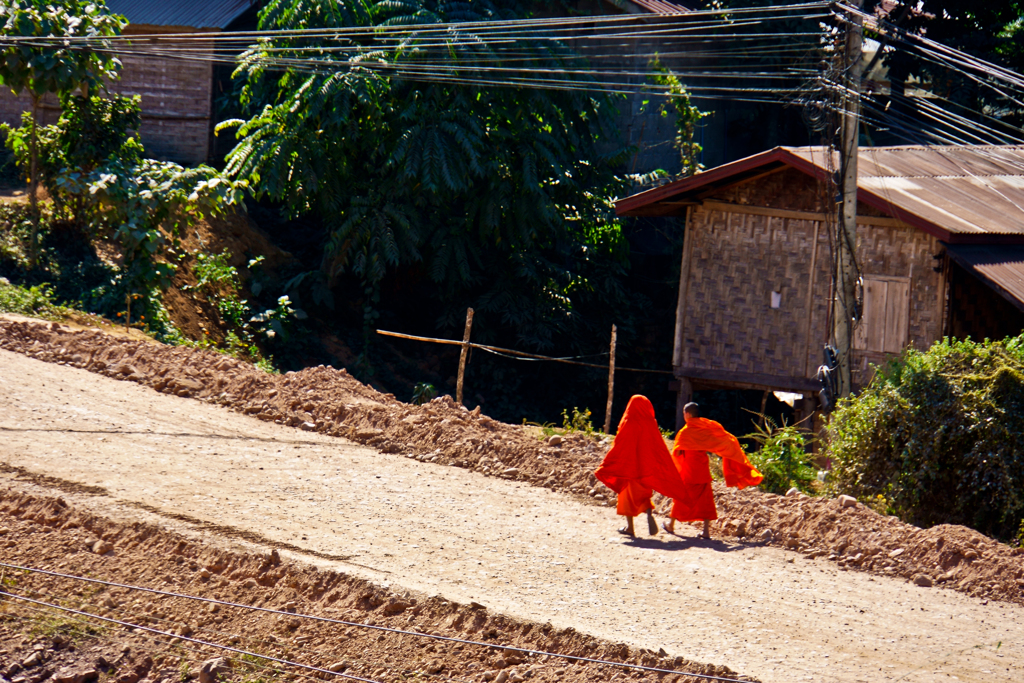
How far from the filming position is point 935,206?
1150cm

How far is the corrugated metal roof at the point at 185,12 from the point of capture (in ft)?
58.5

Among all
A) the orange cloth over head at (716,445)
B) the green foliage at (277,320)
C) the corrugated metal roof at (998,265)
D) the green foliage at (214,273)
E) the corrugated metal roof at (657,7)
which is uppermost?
the corrugated metal roof at (657,7)

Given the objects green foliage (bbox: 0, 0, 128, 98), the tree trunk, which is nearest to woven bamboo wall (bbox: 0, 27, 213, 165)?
the tree trunk

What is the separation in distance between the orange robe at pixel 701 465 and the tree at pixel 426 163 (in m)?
7.35

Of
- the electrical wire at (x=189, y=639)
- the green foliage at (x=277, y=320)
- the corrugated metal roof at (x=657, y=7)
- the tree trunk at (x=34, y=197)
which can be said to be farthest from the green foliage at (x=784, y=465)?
the corrugated metal roof at (x=657, y=7)

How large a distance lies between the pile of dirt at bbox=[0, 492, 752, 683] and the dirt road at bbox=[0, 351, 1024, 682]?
20 cm

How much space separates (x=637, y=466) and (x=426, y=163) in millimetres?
7801

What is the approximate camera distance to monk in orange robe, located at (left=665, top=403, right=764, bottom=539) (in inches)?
290

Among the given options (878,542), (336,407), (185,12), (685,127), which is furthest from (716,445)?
(185,12)

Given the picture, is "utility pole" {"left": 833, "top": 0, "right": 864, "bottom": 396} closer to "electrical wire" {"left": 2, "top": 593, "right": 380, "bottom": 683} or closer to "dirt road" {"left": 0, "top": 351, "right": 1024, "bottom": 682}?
"dirt road" {"left": 0, "top": 351, "right": 1024, "bottom": 682}

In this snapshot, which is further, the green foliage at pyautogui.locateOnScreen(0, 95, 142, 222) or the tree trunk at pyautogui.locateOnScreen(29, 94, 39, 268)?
the green foliage at pyautogui.locateOnScreen(0, 95, 142, 222)

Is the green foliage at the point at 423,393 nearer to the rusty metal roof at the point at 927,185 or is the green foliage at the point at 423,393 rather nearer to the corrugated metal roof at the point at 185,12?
the rusty metal roof at the point at 927,185

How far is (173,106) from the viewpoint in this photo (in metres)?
17.6

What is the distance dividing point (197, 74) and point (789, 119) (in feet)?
41.5
